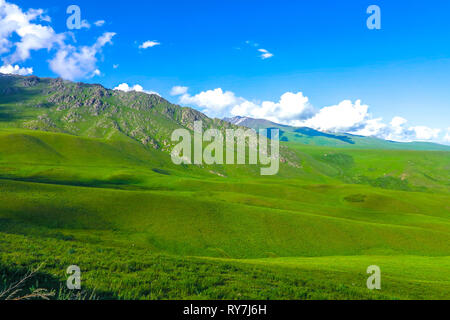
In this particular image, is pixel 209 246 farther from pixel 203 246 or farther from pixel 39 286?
pixel 39 286

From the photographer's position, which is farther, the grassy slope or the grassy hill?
the grassy slope

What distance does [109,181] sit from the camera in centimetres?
12569

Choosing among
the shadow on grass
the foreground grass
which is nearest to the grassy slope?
the foreground grass

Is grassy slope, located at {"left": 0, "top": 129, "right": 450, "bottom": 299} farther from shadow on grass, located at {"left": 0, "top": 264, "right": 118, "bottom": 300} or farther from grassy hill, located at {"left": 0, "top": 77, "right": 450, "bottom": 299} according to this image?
shadow on grass, located at {"left": 0, "top": 264, "right": 118, "bottom": 300}

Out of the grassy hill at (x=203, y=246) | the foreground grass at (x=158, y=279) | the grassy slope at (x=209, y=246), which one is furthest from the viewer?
the grassy slope at (x=209, y=246)

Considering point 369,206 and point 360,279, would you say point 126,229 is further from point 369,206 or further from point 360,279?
point 369,206

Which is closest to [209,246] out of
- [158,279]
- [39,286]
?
[158,279]

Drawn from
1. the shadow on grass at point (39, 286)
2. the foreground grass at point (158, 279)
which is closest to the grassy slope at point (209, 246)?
the foreground grass at point (158, 279)

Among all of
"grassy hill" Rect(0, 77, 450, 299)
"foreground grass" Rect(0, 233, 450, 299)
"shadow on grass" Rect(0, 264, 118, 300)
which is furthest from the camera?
"grassy hill" Rect(0, 77, 450, 299)

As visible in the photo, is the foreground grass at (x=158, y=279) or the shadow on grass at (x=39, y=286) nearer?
the shadow on grass at (x=39, y=286)

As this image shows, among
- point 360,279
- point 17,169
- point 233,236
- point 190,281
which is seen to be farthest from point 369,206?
point 17,169

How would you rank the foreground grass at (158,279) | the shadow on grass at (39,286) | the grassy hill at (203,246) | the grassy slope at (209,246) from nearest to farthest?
the shadow on grass at (39,286) → the foreground grass at (158,279) → the grassy hill at (203,246) → the grassy slope at (209,246)

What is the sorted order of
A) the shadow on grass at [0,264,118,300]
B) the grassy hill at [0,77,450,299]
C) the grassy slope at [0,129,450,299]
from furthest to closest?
the grassy slope at [0,129,450,299]
the grassy hill at [0,77,450,299]
the shadow on grass at [0,264,118,300]

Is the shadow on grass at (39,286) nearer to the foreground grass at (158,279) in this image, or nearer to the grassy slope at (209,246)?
the foreground grass at (158,279)
